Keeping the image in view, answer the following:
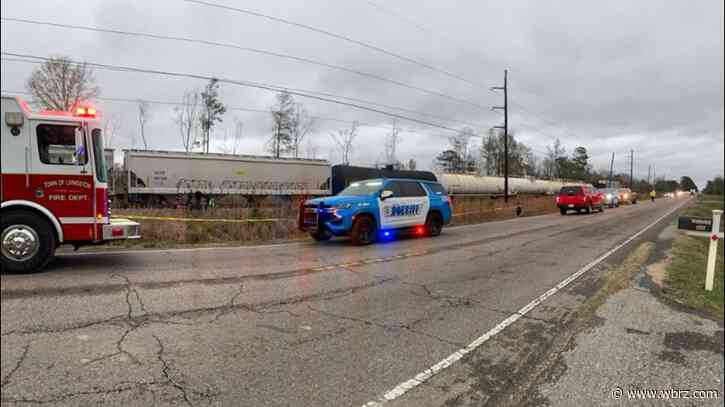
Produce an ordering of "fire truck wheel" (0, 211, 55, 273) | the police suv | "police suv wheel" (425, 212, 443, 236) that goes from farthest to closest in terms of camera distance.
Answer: "police suv wheel" (425, 212, 443, 236)
the police suv
"fire truck wheel" (0, 211, 55, 273)

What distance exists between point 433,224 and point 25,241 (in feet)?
34.2

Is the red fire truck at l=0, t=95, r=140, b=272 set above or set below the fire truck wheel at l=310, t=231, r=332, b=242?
above

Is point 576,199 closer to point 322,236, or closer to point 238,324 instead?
point 322,236

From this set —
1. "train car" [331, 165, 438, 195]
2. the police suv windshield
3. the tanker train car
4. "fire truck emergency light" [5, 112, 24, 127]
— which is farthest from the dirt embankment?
"train car" [331, 165, 438, 195]

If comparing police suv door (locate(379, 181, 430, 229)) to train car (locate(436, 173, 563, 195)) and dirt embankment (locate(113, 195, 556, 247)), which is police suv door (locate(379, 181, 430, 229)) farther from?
train car (locate(436, 173, 563, 195))

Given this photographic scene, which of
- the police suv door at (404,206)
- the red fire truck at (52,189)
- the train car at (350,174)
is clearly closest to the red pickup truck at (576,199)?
the train car at (350,174)

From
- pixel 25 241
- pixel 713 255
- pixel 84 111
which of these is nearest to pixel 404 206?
pixel 713 255

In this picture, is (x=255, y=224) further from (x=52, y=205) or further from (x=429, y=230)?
(x=52, y=205)

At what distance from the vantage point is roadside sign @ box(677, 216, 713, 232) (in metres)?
7.39

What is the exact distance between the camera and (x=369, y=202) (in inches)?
410

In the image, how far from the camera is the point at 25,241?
4852 millimetres

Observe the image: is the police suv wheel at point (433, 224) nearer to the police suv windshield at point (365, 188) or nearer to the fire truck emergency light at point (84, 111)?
the police suv windshield at point (365, 188)

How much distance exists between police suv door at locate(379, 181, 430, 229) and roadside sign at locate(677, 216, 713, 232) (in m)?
6.38

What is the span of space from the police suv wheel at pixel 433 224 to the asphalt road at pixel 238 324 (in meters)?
4.83
